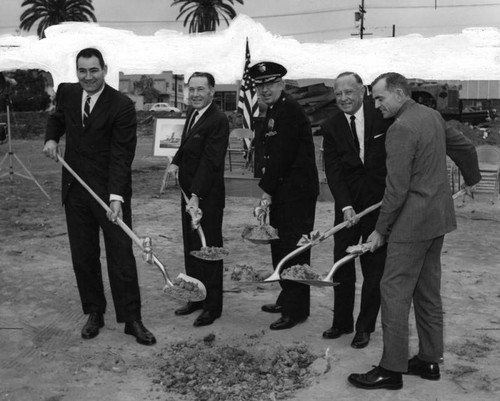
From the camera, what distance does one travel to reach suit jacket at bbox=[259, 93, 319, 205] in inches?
196

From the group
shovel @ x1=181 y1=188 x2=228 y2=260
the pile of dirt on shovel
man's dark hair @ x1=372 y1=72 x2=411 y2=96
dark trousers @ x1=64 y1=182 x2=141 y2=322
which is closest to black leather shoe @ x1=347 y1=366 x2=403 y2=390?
the pile of dirt on shovel

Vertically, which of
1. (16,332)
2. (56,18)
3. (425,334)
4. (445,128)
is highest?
(56,18)

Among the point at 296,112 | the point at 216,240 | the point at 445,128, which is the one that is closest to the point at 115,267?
the point at 216,240

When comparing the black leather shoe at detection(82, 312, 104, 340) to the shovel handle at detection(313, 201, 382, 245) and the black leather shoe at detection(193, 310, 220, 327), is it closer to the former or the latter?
the black leather shoe at detection(193, 310, 220, 327)

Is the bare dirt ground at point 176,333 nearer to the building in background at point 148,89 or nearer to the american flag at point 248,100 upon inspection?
the american flag at point 248,100

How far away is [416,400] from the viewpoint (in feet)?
12.5

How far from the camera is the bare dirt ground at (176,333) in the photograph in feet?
13.0

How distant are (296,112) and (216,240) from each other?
49.2 inches

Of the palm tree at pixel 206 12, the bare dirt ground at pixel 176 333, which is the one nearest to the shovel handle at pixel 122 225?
the bare dirt ground at pixel 176 333

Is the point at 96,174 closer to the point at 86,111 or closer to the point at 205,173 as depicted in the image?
the point at 86,111

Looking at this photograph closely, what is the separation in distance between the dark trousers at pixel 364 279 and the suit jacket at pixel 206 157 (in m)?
1.08

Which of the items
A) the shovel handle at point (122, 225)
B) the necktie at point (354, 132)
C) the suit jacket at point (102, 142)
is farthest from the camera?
the suit jacket at point (102, 142)

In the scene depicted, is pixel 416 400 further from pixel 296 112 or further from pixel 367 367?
pixel 296 112

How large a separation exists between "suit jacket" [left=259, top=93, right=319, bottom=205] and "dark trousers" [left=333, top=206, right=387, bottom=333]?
0.54 m
